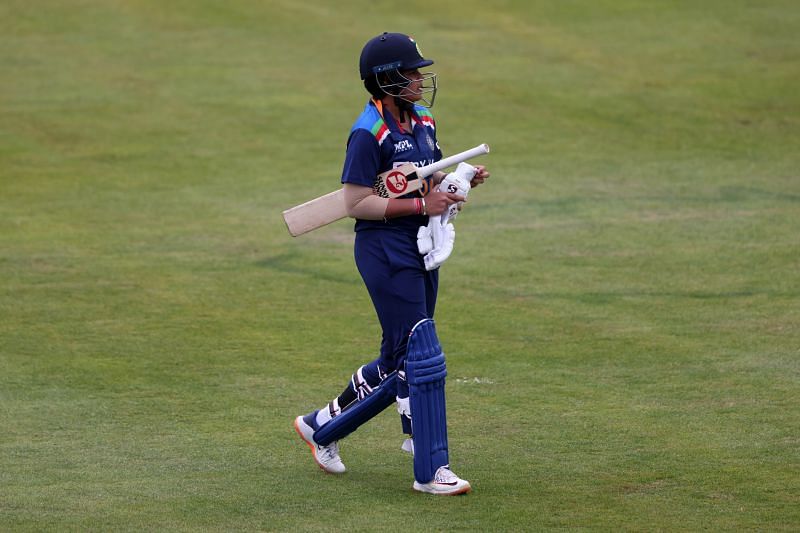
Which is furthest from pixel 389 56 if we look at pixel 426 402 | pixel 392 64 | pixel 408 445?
pixel 408 445

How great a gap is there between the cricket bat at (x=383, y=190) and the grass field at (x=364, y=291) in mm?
1318

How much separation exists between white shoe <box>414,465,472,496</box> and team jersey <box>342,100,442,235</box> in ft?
4.02

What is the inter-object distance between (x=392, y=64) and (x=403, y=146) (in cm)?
42

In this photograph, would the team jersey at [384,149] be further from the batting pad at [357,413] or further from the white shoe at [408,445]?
the white shoe at [408,445]

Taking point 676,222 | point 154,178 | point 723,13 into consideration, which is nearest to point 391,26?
point 723,13

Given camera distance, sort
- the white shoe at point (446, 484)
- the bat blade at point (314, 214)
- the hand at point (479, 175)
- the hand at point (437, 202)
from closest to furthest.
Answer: the white shoe at point (446, 484) < the hand at point (437, 202) < the hand at point (479, 175) < the bat blade at point (314, 214)

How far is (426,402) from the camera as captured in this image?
20.6 ft

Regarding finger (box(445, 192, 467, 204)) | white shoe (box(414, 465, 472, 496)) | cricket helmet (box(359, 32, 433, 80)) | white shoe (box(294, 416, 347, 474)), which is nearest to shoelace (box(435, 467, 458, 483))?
white shoe (box(414, 465, 472, 496))

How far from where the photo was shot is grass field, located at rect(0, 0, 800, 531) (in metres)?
6.43

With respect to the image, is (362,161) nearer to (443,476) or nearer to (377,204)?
(377,204)

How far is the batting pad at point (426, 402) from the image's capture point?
20.5 feet

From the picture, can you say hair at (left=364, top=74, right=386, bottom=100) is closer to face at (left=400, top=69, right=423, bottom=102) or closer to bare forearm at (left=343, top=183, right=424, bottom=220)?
face at (left=400, top=69, right=423, bottom=102)

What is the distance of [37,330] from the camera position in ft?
31.3

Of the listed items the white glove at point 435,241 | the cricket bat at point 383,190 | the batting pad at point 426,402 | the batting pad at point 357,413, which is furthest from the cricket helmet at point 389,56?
the batting pad at point 357,413
